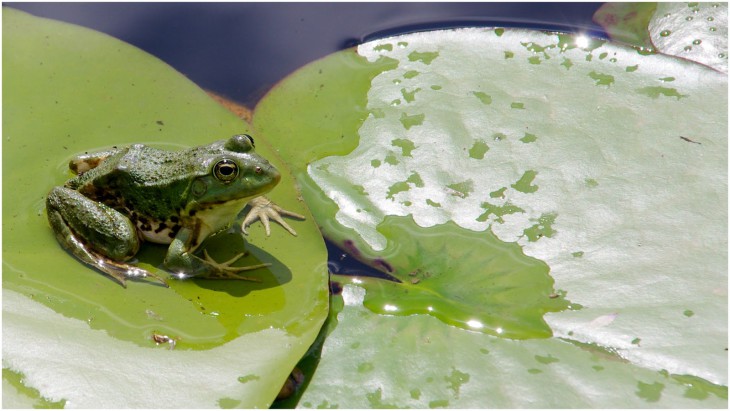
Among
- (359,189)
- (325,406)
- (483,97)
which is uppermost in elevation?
(483,97)

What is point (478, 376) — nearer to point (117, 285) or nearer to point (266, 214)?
point (266, 214)

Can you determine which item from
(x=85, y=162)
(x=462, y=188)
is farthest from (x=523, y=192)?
(x=85, y=162)

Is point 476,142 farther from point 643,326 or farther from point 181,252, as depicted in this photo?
point 181,252

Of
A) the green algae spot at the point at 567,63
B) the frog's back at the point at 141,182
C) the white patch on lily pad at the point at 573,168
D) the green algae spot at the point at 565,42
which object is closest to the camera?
the white patch on lily pad at the point at 573,168

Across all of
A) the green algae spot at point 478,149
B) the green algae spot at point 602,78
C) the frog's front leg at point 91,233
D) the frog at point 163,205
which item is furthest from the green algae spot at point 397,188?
the green algae spot at point 602,78

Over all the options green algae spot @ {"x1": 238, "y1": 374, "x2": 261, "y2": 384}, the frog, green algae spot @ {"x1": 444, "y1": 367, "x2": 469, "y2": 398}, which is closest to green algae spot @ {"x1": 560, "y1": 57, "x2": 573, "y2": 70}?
the frog

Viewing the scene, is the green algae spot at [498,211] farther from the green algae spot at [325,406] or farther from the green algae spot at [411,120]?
the green algae spot at [325,406]

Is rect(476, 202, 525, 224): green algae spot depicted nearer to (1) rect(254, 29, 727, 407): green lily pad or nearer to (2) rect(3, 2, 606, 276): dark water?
(1) rect(254, 29, 727, 407): green lily pad
